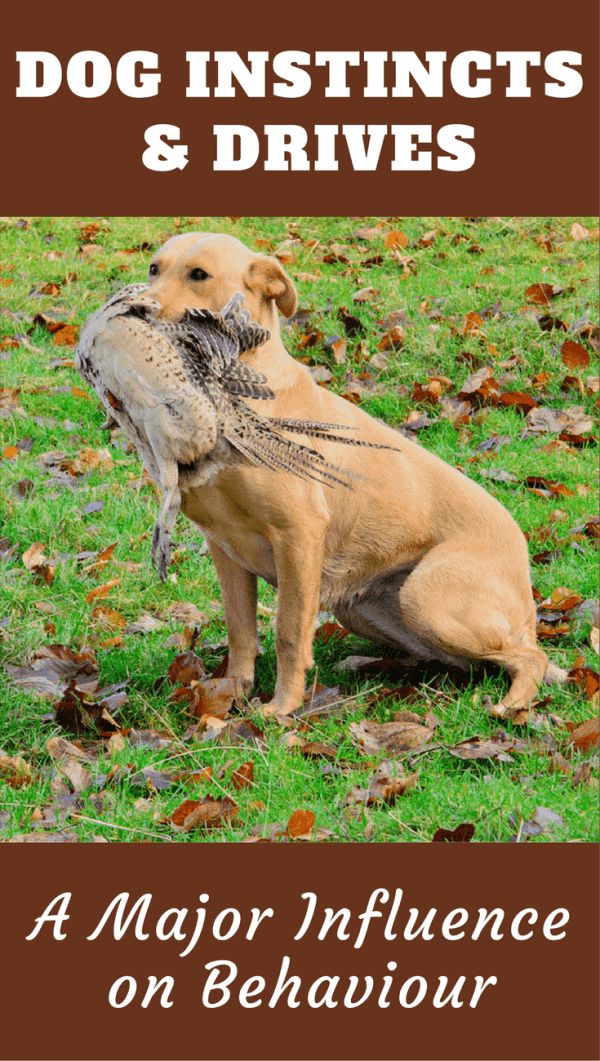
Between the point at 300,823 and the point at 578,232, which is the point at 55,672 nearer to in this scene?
the point at 300,823

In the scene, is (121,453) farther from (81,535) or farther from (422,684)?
(422,684)

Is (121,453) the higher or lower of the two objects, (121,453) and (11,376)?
the lower

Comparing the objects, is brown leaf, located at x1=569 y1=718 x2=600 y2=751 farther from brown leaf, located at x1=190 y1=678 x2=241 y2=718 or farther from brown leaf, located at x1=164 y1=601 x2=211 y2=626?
brown leaf, located at x1=164 y1=601 x2=211 y2=626

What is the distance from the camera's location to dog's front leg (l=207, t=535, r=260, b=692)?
441cm

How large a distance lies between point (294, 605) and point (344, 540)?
408 millimetres

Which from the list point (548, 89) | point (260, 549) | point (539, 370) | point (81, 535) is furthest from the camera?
point (539, 370)

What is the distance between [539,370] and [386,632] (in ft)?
10.7

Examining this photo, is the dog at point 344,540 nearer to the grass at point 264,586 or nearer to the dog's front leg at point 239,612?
the dog's front leg at point 239,612

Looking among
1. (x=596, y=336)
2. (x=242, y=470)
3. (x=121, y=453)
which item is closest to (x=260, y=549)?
(x=242, y=470)

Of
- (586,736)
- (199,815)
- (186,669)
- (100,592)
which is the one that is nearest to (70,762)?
(199,815)

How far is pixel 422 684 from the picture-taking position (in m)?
4.20

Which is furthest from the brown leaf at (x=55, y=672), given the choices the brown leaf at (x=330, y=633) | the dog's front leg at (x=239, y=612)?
the brown leaf at (x=330, y=633)

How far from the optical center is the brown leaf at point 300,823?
3355 millimetres

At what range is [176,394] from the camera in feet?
10.2
